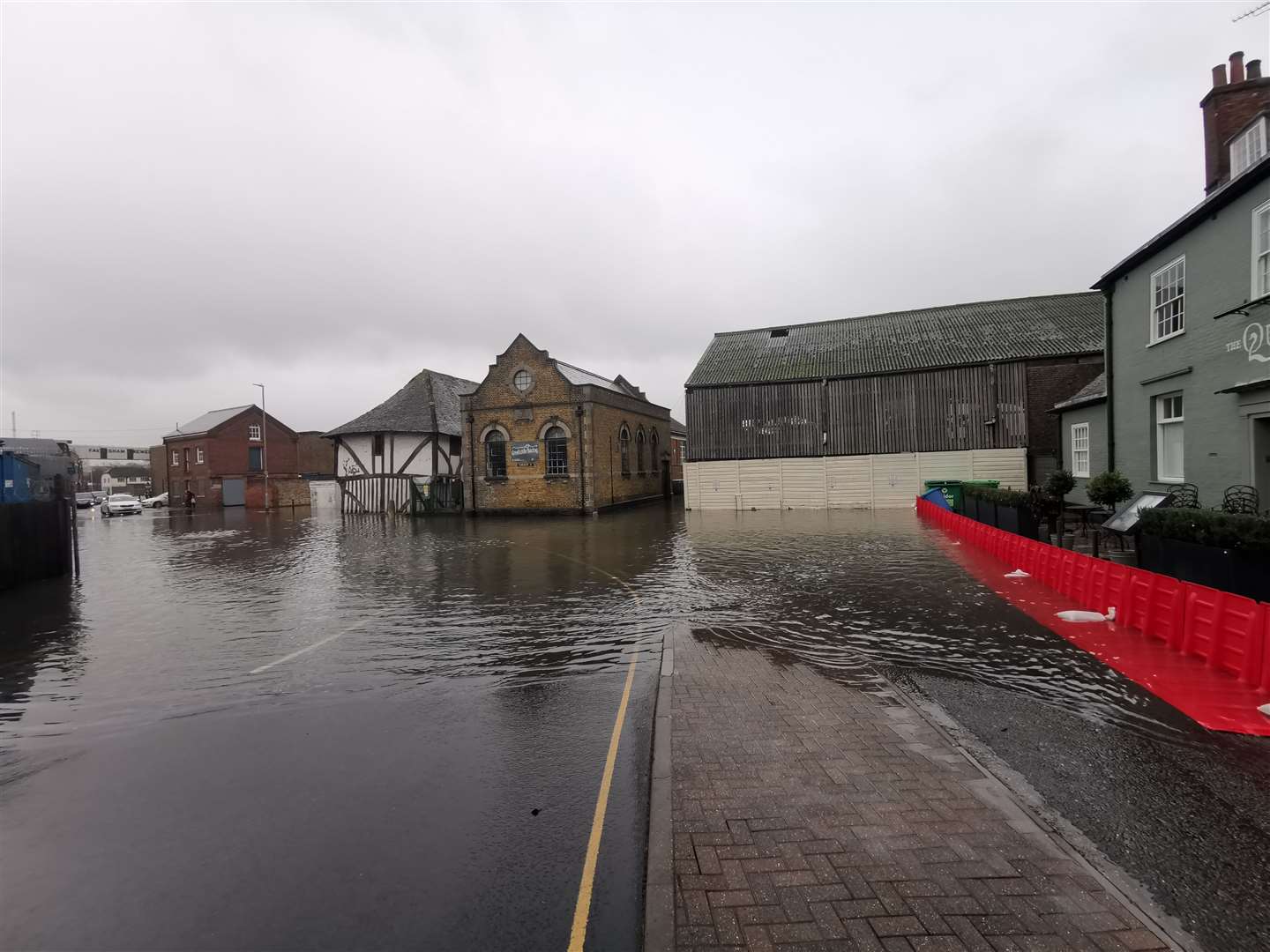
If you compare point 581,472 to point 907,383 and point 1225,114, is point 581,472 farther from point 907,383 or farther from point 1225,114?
point 1225,114

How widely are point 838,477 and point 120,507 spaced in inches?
1733

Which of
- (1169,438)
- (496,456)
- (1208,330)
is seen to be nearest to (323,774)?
(1208,330)

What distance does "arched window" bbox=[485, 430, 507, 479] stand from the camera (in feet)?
105

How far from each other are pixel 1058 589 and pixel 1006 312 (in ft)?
85.9

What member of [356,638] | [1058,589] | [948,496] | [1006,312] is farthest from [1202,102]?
[356,638]

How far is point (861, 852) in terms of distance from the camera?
11.3 ft

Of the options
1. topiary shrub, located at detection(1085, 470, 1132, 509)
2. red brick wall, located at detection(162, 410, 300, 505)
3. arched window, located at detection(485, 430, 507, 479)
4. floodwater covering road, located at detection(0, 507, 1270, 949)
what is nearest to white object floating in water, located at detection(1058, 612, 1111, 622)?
floodwater covering road, located at detection(0, 507, 1270, 949)

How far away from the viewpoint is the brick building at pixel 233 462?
45.8 m

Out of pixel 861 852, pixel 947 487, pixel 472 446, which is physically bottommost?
pixel 861 852

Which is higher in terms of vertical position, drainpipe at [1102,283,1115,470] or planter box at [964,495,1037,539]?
drainpipe at [1102,283,1115,470]

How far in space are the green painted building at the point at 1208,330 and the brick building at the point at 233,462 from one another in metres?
47.9

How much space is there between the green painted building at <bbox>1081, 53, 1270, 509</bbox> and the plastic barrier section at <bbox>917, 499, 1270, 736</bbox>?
14.0 ft

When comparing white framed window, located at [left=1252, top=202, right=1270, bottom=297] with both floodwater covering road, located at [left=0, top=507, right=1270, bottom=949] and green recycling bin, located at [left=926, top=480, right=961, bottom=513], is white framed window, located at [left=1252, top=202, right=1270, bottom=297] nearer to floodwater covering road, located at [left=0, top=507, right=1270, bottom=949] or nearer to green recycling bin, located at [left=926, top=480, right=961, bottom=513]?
floodwater covering road, located at [left=0, top=507, right=1270, bottom=949]

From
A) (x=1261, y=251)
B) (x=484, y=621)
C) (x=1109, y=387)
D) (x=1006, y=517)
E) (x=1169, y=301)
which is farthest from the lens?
(x=1109, y=387)
